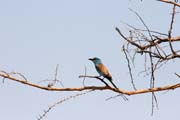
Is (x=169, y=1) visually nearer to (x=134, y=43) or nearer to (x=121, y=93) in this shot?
(x=134, y=43)

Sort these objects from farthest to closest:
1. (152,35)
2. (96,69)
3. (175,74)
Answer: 1. (96,69)
2. (152,35)
3. (175,74)

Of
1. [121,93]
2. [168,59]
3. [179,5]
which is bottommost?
[121,93]

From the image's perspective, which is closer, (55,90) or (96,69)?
(55,90)

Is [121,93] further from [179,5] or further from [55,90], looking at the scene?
[179,5]

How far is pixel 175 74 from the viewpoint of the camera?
12.6ft

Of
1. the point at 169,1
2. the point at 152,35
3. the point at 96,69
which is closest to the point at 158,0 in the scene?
the point at 169,1

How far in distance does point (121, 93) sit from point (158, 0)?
3.20 ft

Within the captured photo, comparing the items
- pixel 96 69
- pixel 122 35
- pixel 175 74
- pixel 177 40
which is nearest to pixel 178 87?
pixel 175 74

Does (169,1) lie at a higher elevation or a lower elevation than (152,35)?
higher

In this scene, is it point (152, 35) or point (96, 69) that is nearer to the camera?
point (152, 35)

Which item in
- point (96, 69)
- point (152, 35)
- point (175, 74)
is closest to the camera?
point (175, 74)

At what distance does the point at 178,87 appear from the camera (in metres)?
3.97

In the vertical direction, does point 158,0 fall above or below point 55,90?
above

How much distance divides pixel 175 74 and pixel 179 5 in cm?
67
